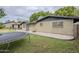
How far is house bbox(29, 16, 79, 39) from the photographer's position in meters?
3.34

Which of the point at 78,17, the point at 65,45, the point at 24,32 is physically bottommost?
the point at 65,45

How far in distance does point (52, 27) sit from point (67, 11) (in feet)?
1.30

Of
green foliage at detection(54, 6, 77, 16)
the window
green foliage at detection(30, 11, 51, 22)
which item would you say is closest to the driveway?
green foliage at detection(30, 11, 51, 22)

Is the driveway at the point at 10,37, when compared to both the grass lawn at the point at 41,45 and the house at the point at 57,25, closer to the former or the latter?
the grass lawn at the point at 41,45

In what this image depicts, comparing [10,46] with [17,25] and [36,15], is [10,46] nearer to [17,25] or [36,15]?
[17,25]

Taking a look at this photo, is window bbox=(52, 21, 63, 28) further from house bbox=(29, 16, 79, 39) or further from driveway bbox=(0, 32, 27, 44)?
driveway bbox=(0, 32, 27, 44)

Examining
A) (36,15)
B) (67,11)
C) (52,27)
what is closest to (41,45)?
(52,27)

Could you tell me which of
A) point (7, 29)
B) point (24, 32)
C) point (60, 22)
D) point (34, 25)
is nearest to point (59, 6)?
point (60, 22)

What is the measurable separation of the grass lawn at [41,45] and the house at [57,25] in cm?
15

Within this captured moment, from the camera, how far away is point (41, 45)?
341 centimetres
